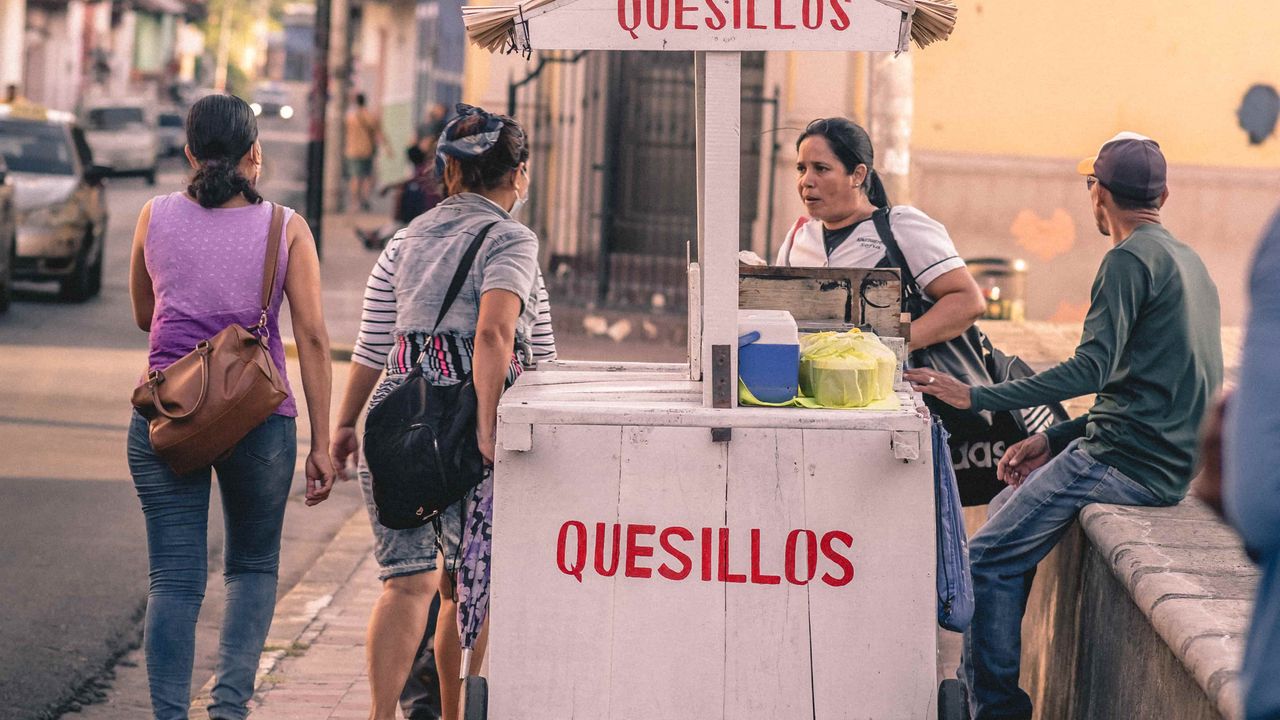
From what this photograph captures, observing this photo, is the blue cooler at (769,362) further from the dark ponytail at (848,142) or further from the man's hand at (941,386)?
the dark ponytail at (848,142)

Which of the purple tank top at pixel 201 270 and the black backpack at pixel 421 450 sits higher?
the purple tank top at pixel 201 270

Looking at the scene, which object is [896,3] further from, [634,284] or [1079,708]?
[634,284]

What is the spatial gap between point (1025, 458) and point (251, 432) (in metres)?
2.09

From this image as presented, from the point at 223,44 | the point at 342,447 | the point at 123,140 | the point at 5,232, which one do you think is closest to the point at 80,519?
the point at 342,447

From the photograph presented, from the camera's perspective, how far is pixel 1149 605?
3.62 m

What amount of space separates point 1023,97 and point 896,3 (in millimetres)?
11194

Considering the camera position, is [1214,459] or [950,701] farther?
[950,701]

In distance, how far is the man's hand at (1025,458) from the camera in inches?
183

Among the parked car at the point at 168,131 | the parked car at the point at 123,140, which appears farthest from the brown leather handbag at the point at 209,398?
the parked car at the point at 168,131

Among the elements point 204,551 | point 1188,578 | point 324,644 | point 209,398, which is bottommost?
point 324,644

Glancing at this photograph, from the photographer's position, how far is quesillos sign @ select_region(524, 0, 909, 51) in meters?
3.74

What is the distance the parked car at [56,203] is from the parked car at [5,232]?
0.51 metres

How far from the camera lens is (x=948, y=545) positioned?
379 centimetres

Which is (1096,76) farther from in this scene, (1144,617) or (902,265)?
(1144,617)
